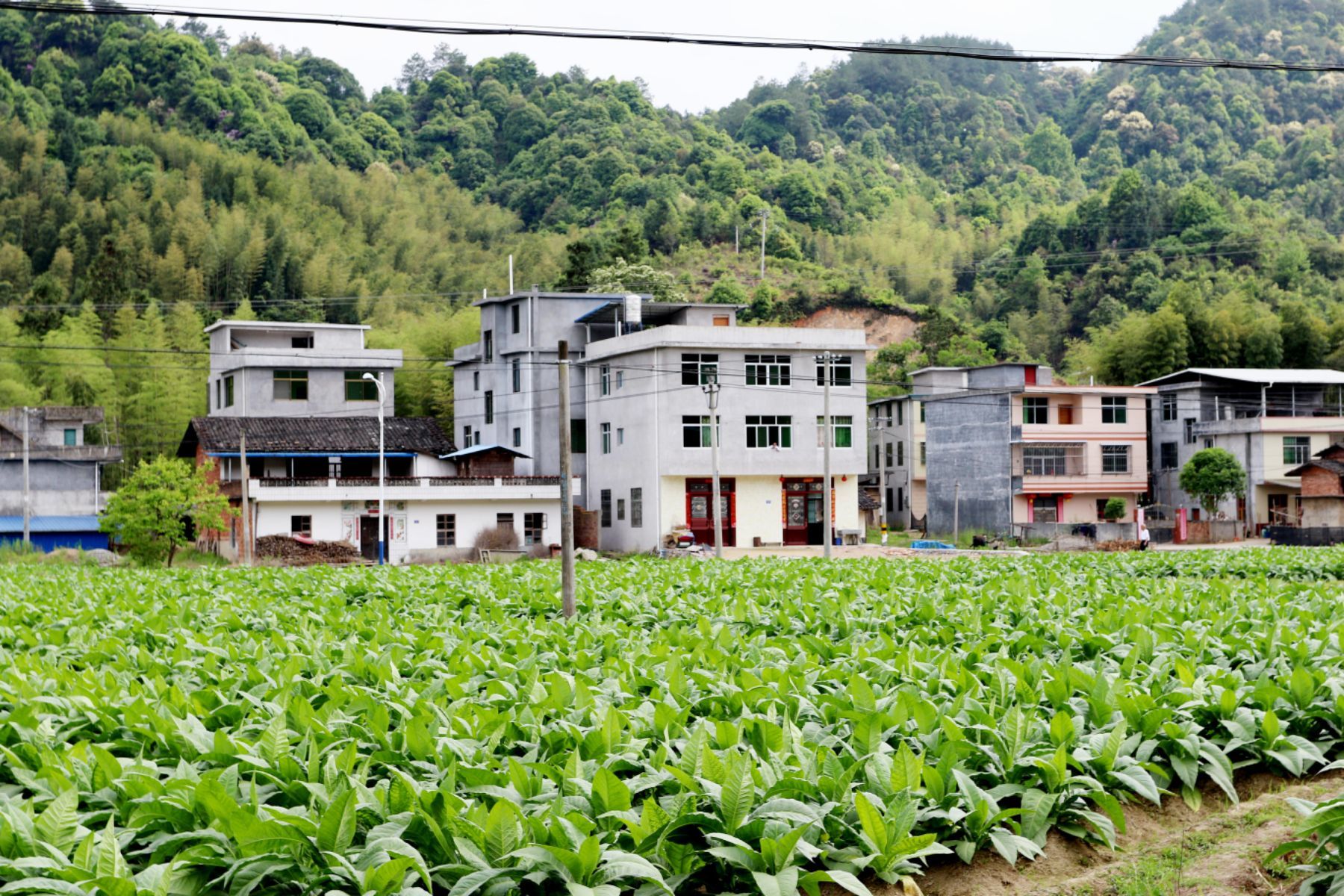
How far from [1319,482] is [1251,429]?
3425 mm

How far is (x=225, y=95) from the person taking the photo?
99.6 metres

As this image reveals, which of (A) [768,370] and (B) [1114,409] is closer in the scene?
(A) [768,370]

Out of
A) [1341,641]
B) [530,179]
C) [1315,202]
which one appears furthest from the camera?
[530,179]

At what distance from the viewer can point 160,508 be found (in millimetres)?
37344

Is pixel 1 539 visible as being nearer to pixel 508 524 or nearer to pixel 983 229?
pixel 508 524

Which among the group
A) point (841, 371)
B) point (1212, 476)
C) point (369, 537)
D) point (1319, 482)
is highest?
point (841, 371)

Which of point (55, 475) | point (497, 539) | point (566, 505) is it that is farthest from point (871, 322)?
point (566, 505)

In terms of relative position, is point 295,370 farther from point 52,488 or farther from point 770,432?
point 770,432

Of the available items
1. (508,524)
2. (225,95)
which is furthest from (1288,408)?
(225,95)

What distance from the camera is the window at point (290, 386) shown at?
175 feet

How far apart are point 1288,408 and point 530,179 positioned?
208 ft

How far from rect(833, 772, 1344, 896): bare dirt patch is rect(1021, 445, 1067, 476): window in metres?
45.1

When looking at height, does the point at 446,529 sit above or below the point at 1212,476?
below

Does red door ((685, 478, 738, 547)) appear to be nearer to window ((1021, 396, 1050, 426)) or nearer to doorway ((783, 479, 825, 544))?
doorway ((783, 479, 825, 544))
